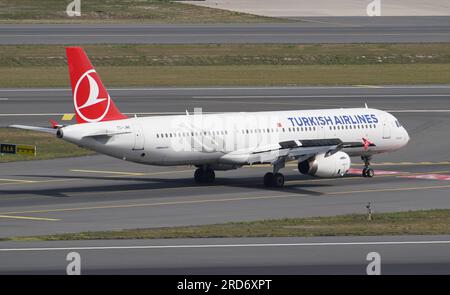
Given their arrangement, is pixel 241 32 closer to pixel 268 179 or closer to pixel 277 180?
pixel 268 179

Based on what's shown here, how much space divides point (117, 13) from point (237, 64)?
155 ft

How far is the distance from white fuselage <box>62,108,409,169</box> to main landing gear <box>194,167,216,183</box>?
140 cm

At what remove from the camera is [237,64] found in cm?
12475

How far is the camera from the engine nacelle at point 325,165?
60531 mm

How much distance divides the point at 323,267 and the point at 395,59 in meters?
92.5

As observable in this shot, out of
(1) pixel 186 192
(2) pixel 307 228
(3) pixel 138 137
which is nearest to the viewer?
(2) pixel 307 228

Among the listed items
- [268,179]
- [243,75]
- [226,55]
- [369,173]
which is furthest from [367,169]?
[226,55]

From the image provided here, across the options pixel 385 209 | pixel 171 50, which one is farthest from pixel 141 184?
pixel 171 50

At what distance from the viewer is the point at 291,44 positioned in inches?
5182

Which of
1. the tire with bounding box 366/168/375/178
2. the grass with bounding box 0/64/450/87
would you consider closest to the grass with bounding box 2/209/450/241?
the tire with bounding box 366/168/375/178

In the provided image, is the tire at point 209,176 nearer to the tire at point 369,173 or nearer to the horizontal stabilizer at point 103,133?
the horizontal stabilizer at point 103,133

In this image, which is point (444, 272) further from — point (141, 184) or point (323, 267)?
point (141, 184)

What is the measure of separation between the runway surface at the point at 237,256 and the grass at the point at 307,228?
138 centimetres

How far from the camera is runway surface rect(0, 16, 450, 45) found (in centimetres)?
13512
